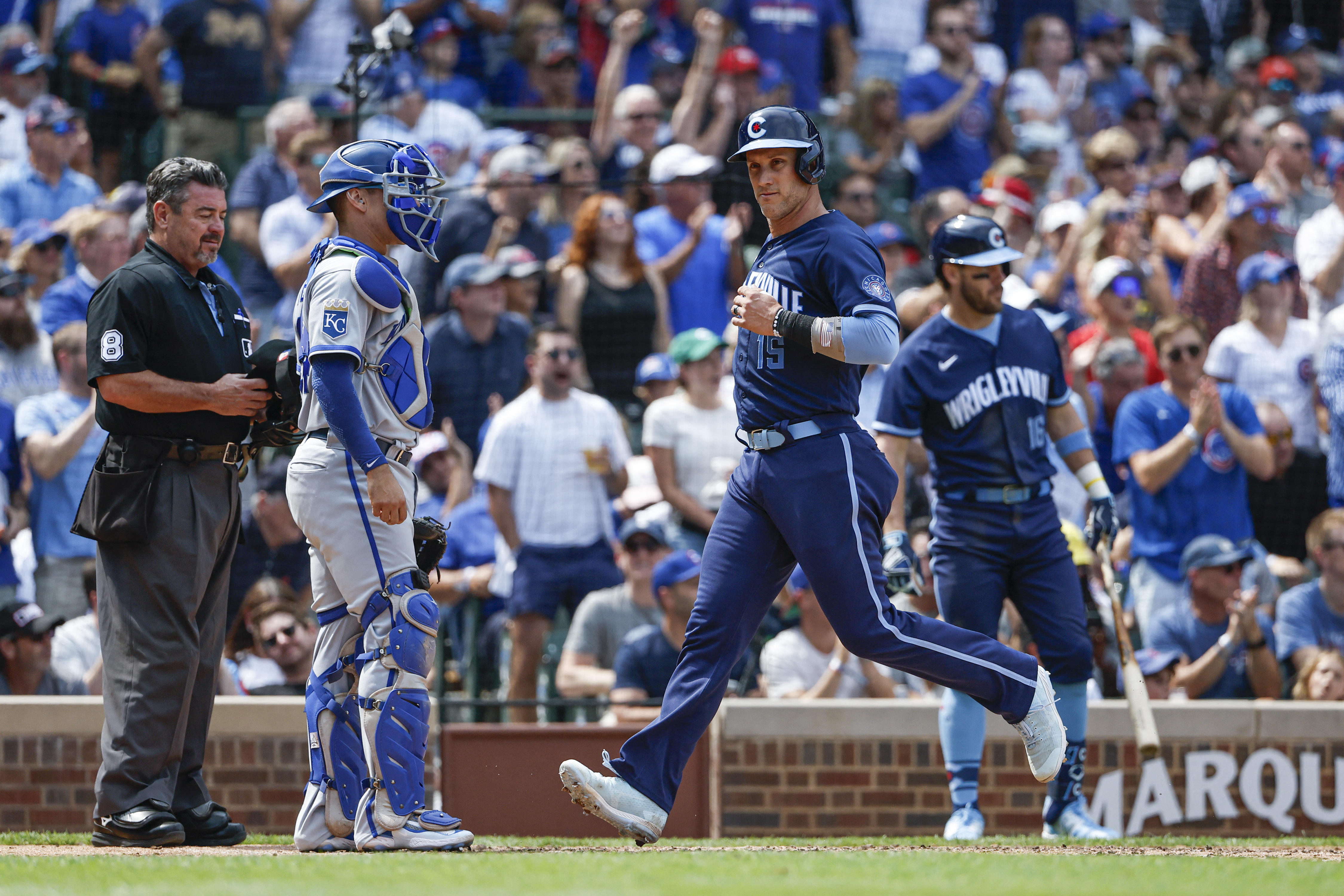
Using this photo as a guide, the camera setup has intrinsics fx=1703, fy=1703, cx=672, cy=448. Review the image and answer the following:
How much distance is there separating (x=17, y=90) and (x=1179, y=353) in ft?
27.0

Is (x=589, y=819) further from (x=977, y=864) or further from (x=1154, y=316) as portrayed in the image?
(x=1154, y=316)

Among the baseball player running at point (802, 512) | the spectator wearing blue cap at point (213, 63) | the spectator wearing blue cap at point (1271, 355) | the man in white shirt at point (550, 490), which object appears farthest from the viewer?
the spectator wearing blue cap at point (213, 63)

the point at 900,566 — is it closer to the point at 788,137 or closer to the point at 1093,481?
the point at 1093,481

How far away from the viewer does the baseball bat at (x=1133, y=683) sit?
6516 mm

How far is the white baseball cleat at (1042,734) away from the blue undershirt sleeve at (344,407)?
7.05 ft

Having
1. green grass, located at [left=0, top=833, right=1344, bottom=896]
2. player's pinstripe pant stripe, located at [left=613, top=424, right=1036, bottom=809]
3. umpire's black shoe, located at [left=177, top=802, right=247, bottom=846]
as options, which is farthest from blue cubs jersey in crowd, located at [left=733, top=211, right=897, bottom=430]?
umpire's black shoe, located at [left=177, top=802, right=247, bottom=846]

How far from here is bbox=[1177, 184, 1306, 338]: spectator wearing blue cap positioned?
10875mm

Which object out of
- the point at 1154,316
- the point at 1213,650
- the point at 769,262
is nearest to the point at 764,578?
the point at 769,262

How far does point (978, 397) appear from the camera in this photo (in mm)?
6371

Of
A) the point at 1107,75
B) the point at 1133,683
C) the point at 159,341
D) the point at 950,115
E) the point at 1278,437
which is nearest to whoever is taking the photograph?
the point at 159,341

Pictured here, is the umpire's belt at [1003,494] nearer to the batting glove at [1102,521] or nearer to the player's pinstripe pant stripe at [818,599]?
the batting glove at [1102,521]

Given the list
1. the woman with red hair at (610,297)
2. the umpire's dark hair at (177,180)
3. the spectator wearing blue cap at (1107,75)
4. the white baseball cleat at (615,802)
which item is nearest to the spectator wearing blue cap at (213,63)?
the woman with red hair at (610,297)

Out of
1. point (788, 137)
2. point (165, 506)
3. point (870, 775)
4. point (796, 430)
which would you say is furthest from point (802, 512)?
point (870, 775)

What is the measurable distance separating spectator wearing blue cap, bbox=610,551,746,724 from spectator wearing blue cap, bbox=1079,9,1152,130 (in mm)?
8089
